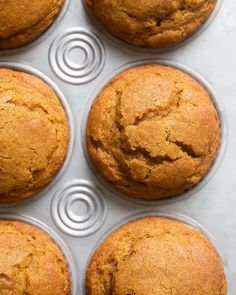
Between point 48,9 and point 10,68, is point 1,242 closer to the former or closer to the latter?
point 10,68

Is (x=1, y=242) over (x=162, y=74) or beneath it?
beneath

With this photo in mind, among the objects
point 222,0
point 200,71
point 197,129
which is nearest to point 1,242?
point 197,129

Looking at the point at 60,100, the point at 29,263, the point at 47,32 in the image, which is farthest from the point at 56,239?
the point at 47,32

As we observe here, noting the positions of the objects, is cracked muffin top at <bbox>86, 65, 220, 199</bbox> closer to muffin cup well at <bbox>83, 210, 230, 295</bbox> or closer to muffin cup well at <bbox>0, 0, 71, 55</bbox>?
muffin cup well at <bbox>83, 210, 230, 295</bbox>

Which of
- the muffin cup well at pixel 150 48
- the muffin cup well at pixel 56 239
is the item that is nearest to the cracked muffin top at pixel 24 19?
the muffin cup well at pixel 150 48

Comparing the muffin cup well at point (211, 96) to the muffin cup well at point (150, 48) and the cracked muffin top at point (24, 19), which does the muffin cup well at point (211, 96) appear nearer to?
the muffin cup well at point (150, 48)

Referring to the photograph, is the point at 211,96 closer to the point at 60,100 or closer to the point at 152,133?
the point at 152,133

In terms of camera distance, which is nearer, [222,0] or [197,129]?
[197,129]
